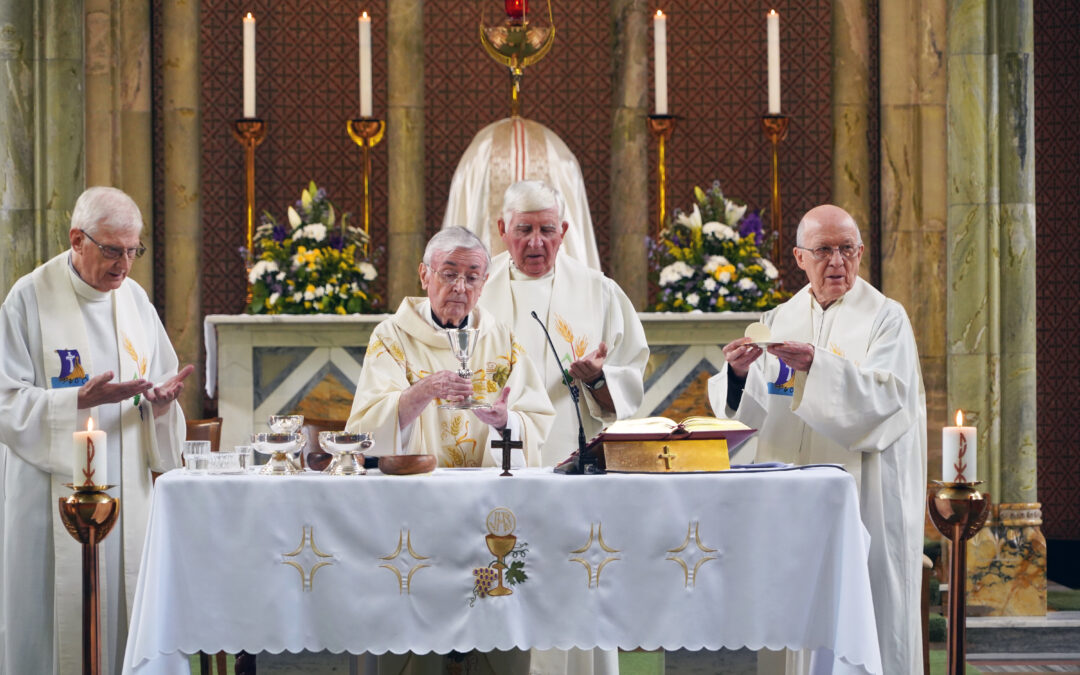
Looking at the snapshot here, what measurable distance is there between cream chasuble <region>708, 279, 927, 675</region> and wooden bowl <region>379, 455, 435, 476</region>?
4.07 ft

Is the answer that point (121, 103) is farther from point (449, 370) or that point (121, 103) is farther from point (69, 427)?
point (449, 370)

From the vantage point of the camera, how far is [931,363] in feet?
24.5

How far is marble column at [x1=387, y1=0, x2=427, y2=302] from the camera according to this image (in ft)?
25.7

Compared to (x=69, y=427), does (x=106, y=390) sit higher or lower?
higher

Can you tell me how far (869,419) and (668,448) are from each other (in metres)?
0.94

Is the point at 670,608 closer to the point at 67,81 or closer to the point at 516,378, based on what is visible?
the point at 516,378

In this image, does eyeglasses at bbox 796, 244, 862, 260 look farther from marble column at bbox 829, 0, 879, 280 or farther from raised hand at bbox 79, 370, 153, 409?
marble column at bbox 829, 0, 879, 280

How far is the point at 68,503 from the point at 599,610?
147 cm

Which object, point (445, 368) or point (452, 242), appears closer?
point (452, 242)

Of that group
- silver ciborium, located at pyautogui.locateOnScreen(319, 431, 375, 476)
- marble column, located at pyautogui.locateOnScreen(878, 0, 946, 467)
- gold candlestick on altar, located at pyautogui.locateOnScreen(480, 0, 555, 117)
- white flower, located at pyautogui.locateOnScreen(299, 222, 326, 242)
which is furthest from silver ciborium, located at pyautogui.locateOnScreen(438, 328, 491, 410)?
marble column, located at pyautogui.locateOnScreen(878, 0, 946, 467)

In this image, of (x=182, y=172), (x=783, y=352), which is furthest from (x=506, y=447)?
(x=182, y=172)

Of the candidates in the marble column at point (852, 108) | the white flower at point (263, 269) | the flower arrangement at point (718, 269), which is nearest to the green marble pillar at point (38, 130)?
the white flower at point (263, 269)

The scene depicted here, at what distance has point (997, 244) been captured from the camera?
6.40m

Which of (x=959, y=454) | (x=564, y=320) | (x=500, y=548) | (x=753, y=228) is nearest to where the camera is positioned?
(x=500, y=548)
